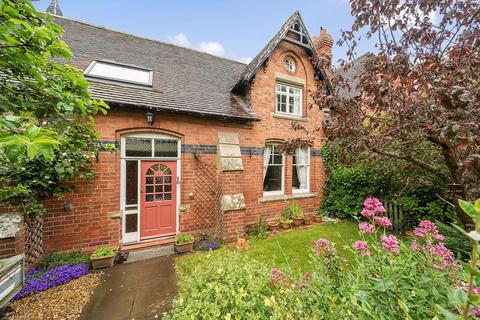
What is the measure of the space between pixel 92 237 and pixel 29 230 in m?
1.28

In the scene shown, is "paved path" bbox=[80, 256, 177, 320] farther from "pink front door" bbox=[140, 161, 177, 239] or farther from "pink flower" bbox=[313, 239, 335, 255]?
"pink flower" bbox=[313, 239, 335, 255]

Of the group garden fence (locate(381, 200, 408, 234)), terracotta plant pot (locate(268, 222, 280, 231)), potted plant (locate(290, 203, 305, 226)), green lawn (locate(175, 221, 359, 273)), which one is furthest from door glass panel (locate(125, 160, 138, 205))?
garden fence (locate(381, 200, 408, 234))

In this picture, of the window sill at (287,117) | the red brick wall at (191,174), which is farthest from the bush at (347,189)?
the window sill at (287,117)

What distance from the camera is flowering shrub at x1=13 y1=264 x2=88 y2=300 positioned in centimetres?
373

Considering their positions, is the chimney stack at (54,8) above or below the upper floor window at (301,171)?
above

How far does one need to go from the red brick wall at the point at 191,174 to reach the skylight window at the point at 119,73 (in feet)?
4.20

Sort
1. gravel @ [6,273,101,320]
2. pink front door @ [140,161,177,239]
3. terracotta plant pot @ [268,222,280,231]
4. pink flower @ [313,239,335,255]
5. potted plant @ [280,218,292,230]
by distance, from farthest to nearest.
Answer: potted plant @ [280,218,292,230] → terracotta plant pot @ [268,222,280,231] → pink front door @ [140,161,177,239] → gravel @ [6,273,101,320] → pink flower @ [313,239,335,255]

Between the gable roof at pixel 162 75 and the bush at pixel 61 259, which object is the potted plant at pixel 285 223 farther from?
the bush at pixel 61 259

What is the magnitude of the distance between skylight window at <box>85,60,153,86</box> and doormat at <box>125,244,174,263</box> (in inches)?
191

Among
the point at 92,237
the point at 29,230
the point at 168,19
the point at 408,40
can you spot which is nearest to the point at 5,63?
the point at 29,230

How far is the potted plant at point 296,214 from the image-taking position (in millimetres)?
7758

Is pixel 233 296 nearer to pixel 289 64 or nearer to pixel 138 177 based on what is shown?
pixel 138 177

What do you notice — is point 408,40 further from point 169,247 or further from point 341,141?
point 169,247

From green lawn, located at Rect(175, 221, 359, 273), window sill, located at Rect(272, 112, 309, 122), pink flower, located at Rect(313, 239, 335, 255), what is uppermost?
window sill, located at Rect(272, 112, 309, 122)
